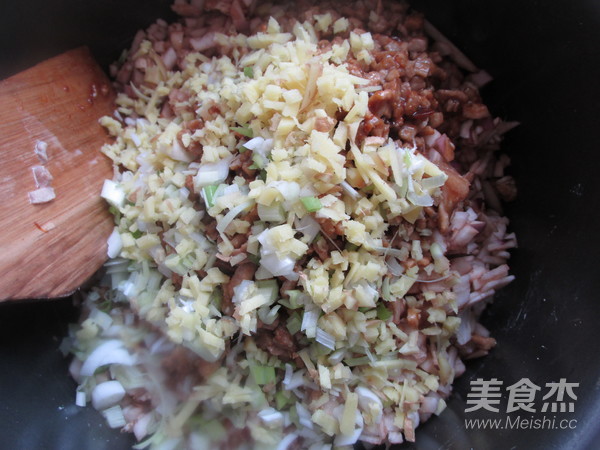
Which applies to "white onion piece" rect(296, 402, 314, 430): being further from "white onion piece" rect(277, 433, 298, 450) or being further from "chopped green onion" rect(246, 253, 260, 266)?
"chopped green onion" rect(246, 253, 260, 266)

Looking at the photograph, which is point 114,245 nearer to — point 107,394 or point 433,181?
point 107,394

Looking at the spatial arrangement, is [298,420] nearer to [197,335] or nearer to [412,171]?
[197,335]

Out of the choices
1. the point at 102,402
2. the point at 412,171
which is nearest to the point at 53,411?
the point at 102,402

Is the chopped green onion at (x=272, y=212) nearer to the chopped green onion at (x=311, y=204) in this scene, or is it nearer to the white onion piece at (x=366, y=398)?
the chopped green onion at (x=311, y=204)

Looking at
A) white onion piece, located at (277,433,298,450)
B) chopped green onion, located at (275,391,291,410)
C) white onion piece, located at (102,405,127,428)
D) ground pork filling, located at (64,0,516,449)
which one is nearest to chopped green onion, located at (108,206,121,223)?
ground pork filling, located at (64,0,516,449)

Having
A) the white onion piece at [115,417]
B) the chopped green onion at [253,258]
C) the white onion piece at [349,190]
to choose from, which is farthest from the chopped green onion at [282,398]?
the white onion piece at [349,190]
